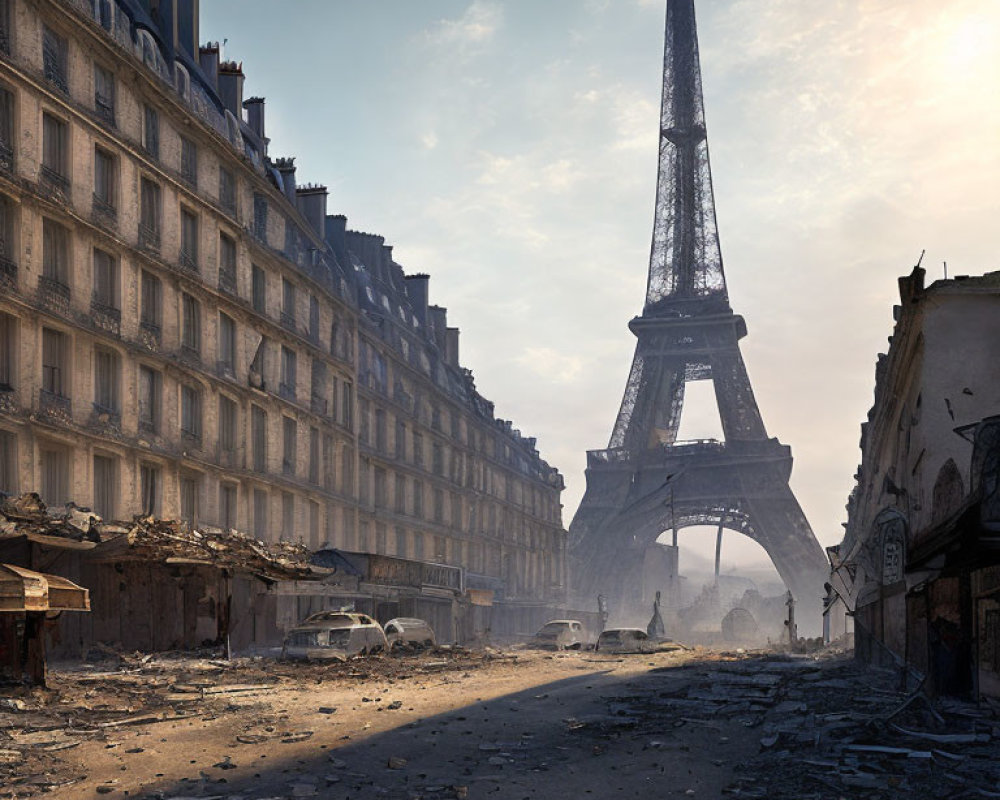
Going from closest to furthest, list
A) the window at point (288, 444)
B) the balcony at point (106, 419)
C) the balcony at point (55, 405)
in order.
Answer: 1. the balcony at point (55, 405)
2. the balcony at point (106, 419)
3. the window at point (288, 444)

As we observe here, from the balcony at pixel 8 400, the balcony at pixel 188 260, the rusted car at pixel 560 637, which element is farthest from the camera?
the rusted car at pixel 560 637

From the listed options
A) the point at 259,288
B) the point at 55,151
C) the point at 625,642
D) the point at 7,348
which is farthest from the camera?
the point at 259,288

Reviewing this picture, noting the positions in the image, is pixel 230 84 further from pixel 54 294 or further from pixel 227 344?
pixel 54 294

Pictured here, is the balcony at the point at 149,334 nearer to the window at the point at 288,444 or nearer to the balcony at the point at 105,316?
the balcony at the point at 105,316

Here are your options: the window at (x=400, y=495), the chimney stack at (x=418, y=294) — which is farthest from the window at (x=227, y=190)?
the chimney stack at (x=418, y=294)

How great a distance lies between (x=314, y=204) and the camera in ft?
173

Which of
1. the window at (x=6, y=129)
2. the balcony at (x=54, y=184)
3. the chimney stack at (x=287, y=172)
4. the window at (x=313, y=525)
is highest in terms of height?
the chimney stack at (x=287, y=172)

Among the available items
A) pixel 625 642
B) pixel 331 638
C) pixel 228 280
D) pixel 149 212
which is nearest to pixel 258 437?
pixel 228 280

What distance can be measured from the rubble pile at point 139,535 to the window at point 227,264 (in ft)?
28.7

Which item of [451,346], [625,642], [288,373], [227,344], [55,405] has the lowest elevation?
[625,642]

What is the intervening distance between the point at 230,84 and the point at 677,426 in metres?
71.8

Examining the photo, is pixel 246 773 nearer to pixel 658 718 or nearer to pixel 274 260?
pixel 658 718

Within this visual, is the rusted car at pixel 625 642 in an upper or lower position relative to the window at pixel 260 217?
lower

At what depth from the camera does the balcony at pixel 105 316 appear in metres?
30.6
